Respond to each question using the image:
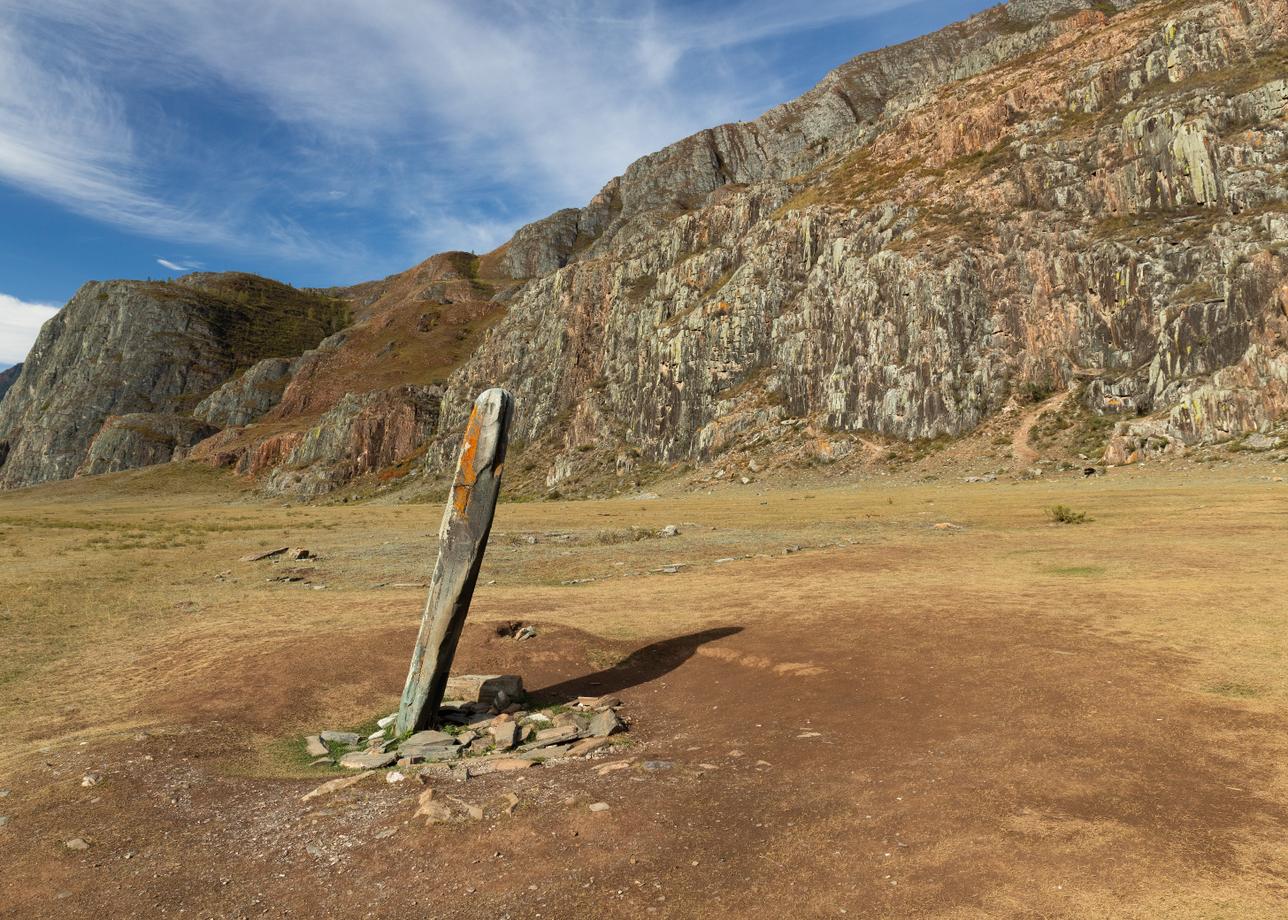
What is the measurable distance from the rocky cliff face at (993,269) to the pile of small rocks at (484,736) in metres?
68.5

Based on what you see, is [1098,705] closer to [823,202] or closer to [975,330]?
[975,330]

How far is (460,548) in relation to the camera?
14195mm

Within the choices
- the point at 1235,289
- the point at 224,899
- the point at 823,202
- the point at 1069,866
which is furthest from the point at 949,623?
the point at 823,202

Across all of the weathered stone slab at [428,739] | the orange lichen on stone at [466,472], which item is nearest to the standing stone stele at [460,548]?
the orange lichen on stone at [466,472]

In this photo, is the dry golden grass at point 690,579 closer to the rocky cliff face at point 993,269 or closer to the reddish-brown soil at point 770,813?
the reddish-brown soil at point 770,813

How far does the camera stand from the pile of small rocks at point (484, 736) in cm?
1206

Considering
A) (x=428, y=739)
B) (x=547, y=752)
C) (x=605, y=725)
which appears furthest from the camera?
(x=605, y=725)

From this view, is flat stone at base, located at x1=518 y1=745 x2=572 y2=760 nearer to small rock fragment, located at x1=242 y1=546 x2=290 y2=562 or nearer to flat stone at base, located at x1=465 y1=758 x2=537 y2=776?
flat stone at base, located at x1=465 y1=758 x2=537 y2=776

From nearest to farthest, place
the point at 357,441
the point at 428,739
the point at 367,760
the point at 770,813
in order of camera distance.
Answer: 1. the point at 770,813
2. the point at 367,760
3. the point at 428,739
4. the point at 357,441

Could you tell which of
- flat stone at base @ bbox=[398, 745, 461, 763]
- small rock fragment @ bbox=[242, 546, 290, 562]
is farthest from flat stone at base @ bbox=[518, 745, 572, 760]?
small rock fragment @ bbox=[242, 546, 290, 562]

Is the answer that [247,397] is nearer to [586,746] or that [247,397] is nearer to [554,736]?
[554,736]

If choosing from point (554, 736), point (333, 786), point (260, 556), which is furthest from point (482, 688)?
point (260, 556)

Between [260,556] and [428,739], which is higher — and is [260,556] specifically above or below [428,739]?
above

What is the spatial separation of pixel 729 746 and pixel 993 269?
3380 inches
